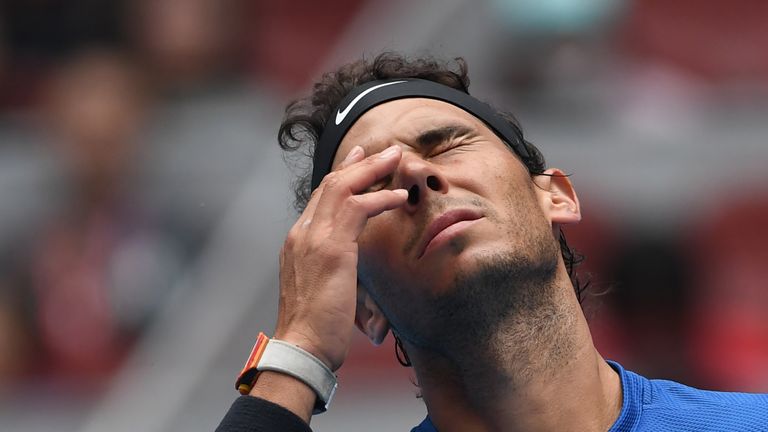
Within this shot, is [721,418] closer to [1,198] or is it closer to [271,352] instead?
[271,352]

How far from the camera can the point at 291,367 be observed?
106 inches

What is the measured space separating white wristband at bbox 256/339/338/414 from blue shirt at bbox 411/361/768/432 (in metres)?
0.39

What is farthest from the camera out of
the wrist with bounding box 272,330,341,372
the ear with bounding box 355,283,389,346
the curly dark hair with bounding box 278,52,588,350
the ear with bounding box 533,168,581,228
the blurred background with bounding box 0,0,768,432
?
the blurred background with bounding box 0,0,768,432

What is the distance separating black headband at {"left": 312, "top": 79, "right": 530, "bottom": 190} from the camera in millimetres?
3336

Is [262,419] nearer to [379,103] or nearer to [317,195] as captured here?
[317,195]

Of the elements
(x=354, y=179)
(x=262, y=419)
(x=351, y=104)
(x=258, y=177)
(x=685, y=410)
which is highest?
(x=258, y=177)

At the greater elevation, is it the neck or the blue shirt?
the neck

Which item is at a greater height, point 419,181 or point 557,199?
point 419,181

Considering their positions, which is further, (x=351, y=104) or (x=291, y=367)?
(x=351, y=104)

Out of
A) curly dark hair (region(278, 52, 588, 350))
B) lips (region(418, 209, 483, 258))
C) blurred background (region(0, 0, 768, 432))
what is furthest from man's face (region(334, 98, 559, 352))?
blurred background (region(0, 0, 768, 432))

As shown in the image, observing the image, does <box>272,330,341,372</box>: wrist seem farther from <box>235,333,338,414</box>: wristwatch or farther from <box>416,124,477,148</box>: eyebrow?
<box>416,124,477,148</box>: eyebrow

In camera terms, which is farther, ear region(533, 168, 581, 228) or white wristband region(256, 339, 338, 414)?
ear region(533, 168, 581, 228)

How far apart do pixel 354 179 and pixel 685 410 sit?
0.93m

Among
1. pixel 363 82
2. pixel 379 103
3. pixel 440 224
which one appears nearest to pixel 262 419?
pixel 440 224
